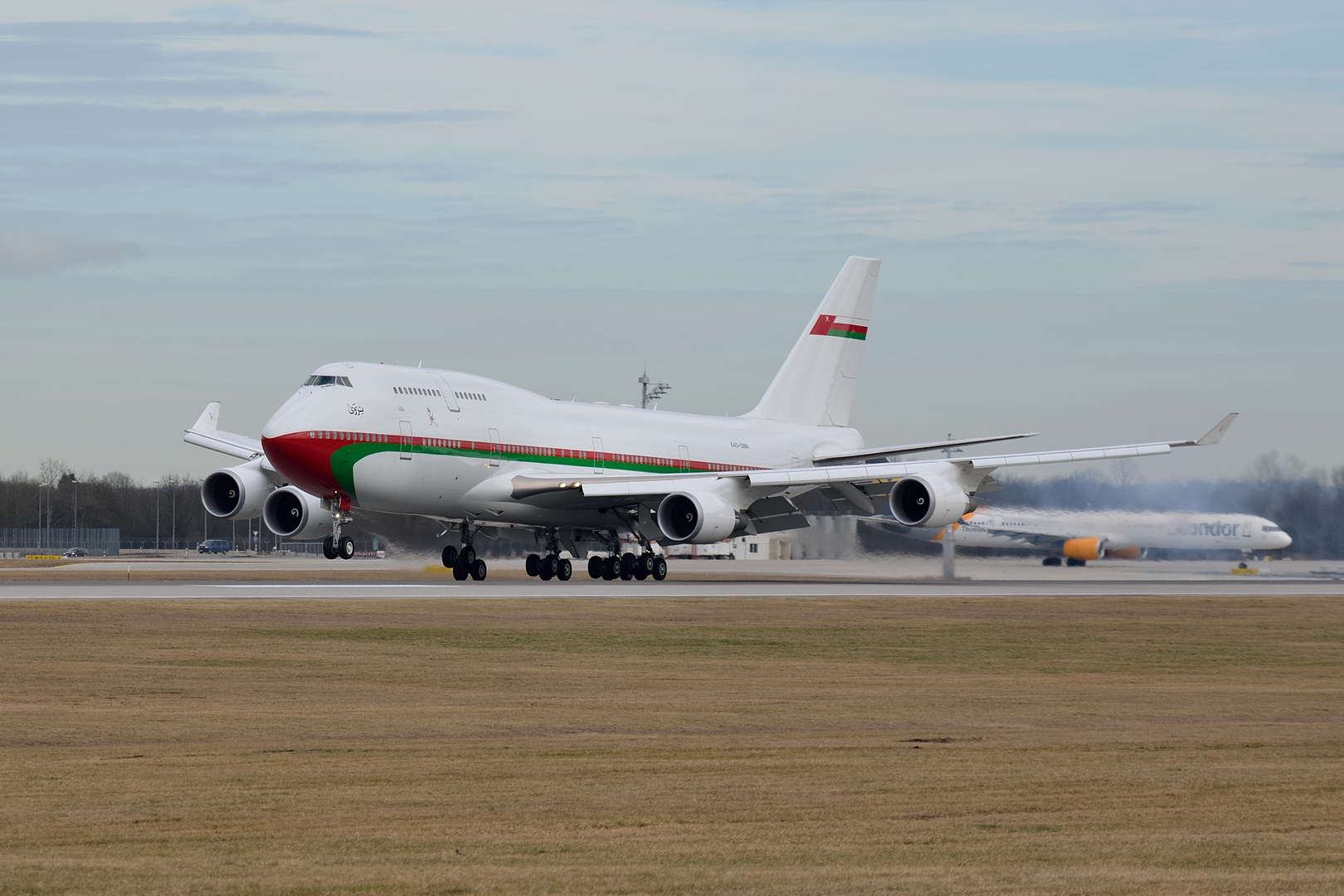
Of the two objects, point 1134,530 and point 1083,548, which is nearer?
point 1134,530

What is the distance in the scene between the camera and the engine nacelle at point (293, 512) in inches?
1908

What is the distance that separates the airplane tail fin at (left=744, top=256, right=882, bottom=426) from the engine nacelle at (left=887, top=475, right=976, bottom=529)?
11.6 metres

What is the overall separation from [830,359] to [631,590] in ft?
68.0

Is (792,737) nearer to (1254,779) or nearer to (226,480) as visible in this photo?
(1254,779)

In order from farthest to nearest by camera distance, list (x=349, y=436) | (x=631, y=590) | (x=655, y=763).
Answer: (x=349, y=436) < (x=631, y=590) < (x=655, y=763)

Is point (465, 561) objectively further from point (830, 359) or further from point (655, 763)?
point (655, 763)

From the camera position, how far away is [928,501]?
47781 millimetres

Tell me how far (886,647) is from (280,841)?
1811cm

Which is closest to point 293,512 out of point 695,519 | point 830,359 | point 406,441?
point 406,441

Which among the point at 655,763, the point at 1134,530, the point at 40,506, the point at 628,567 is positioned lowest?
the point at 655,763

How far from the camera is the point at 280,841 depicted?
10594 mm

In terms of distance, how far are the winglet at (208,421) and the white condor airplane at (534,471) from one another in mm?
57

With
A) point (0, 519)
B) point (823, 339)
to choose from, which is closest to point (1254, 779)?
point (823, 339)

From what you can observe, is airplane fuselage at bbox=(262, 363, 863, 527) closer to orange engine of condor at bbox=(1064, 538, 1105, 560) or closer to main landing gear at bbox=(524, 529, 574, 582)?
main landing gear at bbox=(524, 529, 574, 582)
